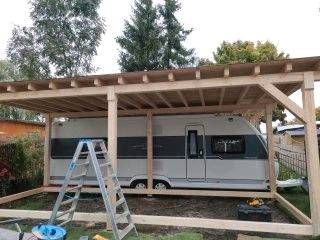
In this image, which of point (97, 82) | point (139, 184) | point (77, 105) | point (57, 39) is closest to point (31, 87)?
point (97, 82)

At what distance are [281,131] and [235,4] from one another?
12.5 meters

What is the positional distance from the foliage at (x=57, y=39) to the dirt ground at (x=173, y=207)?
502 inches

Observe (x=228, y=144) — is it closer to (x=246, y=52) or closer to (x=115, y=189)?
(x=115, y=189)

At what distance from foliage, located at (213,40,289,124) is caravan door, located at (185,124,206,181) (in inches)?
681

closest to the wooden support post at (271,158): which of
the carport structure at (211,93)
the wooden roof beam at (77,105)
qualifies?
the carport structure at (211,93)

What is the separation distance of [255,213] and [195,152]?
340cm

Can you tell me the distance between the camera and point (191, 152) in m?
9.83

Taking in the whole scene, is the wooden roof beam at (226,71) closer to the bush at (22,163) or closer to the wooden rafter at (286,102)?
the wooden rafter at (286,102)

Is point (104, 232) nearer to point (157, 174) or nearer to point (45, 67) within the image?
point (157, 174)

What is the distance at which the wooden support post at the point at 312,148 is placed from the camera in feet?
18.8

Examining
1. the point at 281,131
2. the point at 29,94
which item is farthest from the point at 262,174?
the point at 281,131

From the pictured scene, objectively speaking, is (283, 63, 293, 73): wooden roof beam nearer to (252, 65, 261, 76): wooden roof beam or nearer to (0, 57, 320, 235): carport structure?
(0, 57, 320, 235): carport structure

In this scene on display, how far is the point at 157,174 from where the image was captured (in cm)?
1002

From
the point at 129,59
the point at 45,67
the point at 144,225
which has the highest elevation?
the point at 129,59
